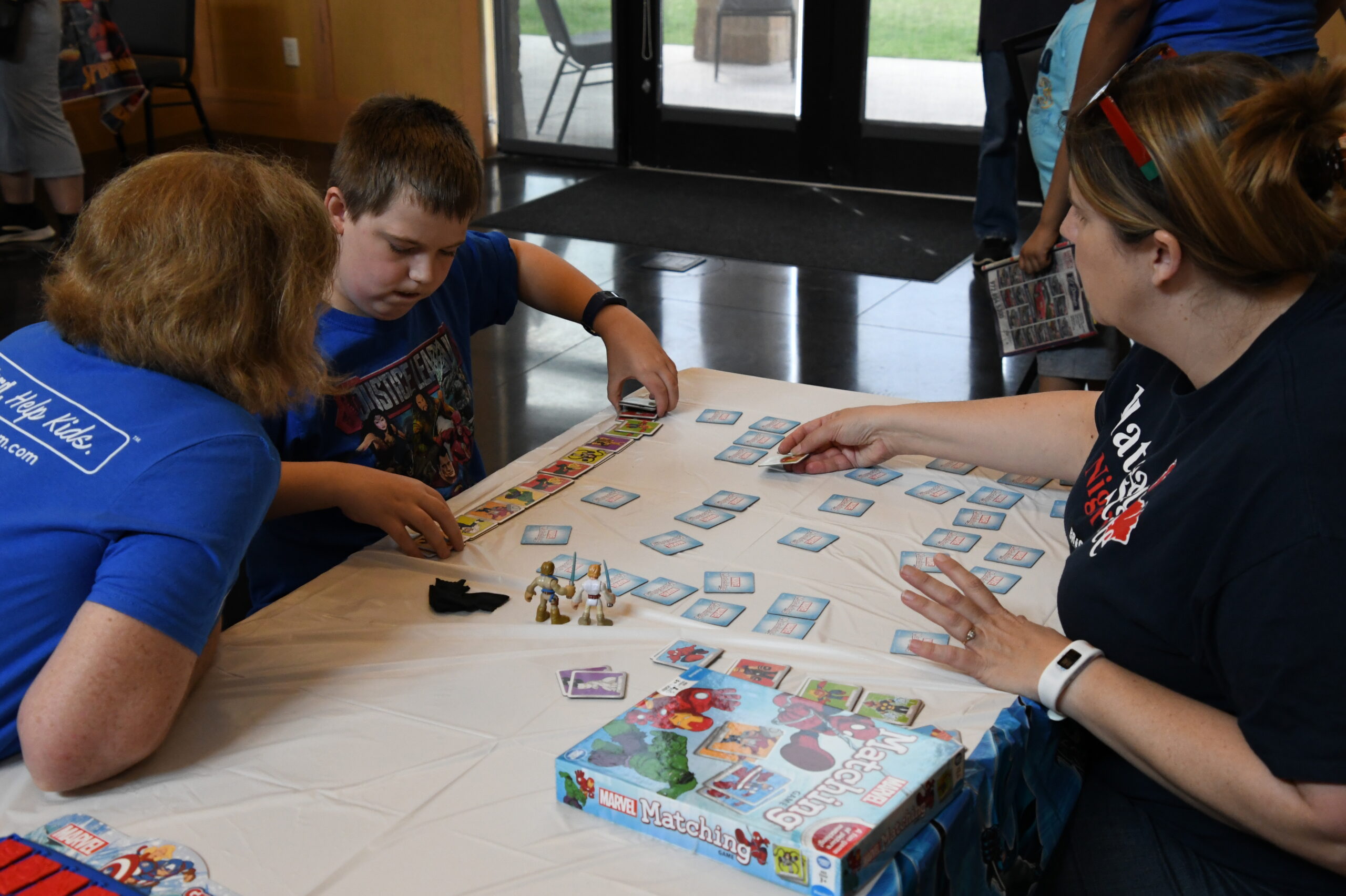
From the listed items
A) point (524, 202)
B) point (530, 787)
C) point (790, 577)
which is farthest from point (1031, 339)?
point (524, 202)

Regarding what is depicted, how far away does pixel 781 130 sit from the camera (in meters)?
6.26

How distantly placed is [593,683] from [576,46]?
5.88 m

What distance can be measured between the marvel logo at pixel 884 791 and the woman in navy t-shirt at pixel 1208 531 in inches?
10.5

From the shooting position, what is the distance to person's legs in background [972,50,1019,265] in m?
4.87

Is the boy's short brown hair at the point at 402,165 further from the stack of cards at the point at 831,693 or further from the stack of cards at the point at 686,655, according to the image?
the stack of cards at the point at 831,693

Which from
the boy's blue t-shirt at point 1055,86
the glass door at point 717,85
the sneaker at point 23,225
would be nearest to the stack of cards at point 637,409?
the boy's blue t-shirt at point 1055,86

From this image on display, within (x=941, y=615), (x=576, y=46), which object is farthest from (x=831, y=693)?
(x=576, y=46)

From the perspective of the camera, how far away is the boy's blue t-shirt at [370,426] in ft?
5.41

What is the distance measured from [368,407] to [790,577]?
2.17ft

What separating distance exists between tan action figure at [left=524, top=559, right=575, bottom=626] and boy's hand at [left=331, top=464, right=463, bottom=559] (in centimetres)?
16

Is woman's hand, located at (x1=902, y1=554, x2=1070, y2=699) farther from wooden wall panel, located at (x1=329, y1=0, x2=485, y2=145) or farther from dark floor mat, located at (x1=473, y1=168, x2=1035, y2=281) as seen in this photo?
wooden wall panel, located at (x1=329, y1=0, x2=485, y2=145)

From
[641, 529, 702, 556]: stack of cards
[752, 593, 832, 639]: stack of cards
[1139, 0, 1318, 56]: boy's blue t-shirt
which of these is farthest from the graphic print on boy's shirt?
[1139, 0, 1318, 56]: boy's blue t-shirt

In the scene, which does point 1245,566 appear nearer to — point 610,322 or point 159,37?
point 610,322

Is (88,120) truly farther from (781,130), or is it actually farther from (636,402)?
(636,402)
